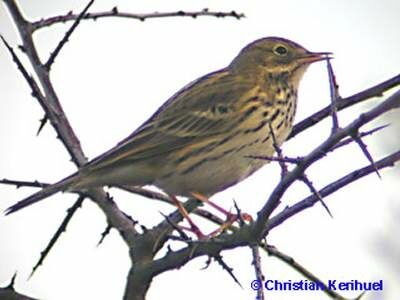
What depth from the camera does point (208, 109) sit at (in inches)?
300

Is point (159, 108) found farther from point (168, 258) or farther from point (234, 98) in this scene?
point (168, 258)

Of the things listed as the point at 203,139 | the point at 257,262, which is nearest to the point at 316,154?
the point at 257,262

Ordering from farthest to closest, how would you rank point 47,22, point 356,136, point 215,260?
point 47,22
point 215,260
point 356,136

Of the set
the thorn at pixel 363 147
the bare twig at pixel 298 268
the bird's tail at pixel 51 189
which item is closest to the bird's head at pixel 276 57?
the bird's tail at pixel 51 189

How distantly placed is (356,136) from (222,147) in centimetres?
350

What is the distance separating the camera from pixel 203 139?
736 centimetres

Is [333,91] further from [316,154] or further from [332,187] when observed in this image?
[316,154]

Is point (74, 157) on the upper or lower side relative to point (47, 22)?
lower

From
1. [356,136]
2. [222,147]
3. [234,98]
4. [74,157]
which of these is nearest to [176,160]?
[222,147]

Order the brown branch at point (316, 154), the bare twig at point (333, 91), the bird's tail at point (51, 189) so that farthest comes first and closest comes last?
the bird's tail at point (51, 189)
the bare twig at point (333, 91)
the brown branch at point (316, 154)

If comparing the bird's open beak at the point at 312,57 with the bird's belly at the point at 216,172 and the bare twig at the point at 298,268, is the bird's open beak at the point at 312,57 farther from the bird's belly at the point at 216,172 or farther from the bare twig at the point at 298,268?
the bare twig at the point at 298,268

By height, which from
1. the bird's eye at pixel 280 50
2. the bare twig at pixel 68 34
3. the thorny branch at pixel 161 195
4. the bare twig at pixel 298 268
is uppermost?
the bird's eye at pixel 280 50

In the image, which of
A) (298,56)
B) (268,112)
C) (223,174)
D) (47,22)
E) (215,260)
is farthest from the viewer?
(298,56)

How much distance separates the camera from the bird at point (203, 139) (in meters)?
6.94
